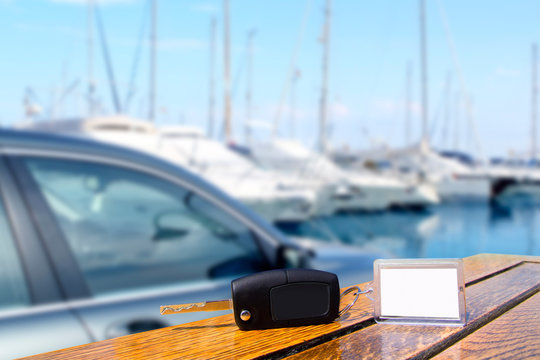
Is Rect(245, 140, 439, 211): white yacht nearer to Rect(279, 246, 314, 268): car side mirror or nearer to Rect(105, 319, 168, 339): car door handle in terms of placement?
Rect(279, 246, 314, 268): car side mirror

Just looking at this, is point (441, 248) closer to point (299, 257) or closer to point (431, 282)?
point (299, 257)

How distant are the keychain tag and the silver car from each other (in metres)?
0.84

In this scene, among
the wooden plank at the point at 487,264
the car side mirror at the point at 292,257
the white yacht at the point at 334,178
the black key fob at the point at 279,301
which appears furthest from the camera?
the white yacht at the point at 334,178

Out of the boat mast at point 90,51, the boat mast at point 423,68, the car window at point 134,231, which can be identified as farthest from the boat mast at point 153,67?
the car window at point 134,231

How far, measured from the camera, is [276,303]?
730mm

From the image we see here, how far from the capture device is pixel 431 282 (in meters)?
0.78

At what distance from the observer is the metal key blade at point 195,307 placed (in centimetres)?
71

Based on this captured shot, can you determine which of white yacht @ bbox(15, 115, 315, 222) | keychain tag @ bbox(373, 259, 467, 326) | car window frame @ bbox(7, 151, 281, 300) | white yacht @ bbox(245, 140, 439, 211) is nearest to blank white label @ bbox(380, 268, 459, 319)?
keychain tag @ bbox(373, 259, 467, 326)

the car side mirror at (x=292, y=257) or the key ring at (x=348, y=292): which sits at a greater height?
the key ring at (x=348, y=292)

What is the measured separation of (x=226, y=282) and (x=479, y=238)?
495 inches

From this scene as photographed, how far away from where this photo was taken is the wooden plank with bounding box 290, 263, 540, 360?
62cm

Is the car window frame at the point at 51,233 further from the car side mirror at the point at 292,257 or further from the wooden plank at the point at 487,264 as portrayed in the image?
the wooden plank at the point at 487,264

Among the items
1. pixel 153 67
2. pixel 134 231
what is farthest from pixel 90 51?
pixel 134 231

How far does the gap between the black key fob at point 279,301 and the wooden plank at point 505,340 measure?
0.17 m
